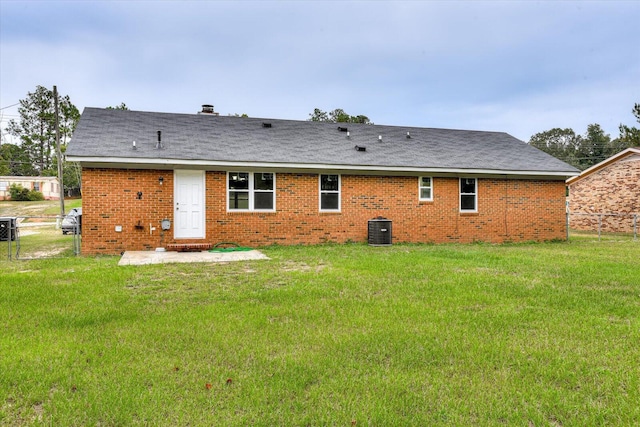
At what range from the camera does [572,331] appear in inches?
173

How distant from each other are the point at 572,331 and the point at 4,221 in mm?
13893

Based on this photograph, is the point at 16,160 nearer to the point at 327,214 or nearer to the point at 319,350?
the point at 327,214

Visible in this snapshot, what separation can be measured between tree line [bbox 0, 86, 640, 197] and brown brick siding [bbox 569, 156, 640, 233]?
77.4 ft

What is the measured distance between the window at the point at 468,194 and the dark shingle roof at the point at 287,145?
0.67 metres

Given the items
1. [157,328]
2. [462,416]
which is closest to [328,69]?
[157,328]

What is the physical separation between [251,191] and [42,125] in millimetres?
45311

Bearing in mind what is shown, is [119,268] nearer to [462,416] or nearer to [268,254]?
[268,254]

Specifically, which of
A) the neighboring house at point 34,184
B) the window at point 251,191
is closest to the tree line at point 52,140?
the neighboring house at point 34,184

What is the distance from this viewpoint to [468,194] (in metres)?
14.6

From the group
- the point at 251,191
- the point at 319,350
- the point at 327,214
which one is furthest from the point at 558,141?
the point at 319,350

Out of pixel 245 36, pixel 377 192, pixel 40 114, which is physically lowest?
pixel 377 192

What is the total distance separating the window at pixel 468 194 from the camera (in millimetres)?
14516

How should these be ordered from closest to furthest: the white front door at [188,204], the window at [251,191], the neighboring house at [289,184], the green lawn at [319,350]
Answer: the green lawn at [319,350], the neighboring house at [289,184], the white front door at [188,204], the window at [251,191]

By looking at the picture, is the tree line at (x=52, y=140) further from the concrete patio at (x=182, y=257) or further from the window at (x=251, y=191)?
the concrete patio at (x=182, y=257)
